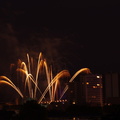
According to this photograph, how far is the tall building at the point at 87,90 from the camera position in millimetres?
119000

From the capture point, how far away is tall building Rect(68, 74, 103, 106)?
11900cm

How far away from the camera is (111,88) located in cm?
11212

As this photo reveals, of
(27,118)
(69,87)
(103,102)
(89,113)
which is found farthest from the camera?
(69,87)

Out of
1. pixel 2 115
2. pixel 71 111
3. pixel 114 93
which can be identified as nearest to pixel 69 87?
pixel 114 93

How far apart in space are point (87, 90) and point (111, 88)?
1142 centimetres

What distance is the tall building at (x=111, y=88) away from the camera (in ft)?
360

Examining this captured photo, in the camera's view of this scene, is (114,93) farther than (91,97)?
No

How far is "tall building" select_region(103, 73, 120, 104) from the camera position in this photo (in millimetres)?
109662

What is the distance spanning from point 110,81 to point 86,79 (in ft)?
39.8

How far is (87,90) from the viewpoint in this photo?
120 meters

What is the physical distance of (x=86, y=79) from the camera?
122750 millimetres

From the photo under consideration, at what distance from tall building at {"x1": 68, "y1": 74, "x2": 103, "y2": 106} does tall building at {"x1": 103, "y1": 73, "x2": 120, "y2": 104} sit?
3.62 m

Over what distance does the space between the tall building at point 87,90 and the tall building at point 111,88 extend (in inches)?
142

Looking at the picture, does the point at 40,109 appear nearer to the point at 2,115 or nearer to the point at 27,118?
the point at 27,118
